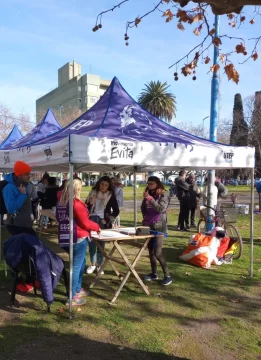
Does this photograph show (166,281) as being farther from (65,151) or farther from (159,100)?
(159,100)

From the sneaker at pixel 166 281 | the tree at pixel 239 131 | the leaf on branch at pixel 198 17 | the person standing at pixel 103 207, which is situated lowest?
the sneaker at pixel 166 281

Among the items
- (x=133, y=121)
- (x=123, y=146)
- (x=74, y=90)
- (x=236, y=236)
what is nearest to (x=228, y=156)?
(x=133, y=121)

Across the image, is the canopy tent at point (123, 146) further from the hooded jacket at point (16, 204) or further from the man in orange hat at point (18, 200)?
the hooded jacket at point (16, 204)

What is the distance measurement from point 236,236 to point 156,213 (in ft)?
9.33

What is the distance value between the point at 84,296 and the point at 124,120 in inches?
108

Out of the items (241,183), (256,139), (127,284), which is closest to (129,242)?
(127,284)

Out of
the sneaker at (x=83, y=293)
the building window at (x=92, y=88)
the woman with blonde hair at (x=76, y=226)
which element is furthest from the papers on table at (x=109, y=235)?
the building window at (x=92, y=88)

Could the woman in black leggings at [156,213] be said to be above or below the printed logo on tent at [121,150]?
below

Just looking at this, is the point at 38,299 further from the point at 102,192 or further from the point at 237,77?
the point at 237,77

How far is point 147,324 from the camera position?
13.5ft

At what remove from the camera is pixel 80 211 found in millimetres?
4445

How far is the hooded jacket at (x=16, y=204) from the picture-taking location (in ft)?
15.5

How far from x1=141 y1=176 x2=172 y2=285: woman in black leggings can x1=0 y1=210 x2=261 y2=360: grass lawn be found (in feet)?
1.48

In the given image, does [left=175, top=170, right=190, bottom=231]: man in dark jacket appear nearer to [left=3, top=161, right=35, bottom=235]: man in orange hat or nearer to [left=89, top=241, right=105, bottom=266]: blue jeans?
[left=89, top=241, right=105, bottom=266]: blue jeans
